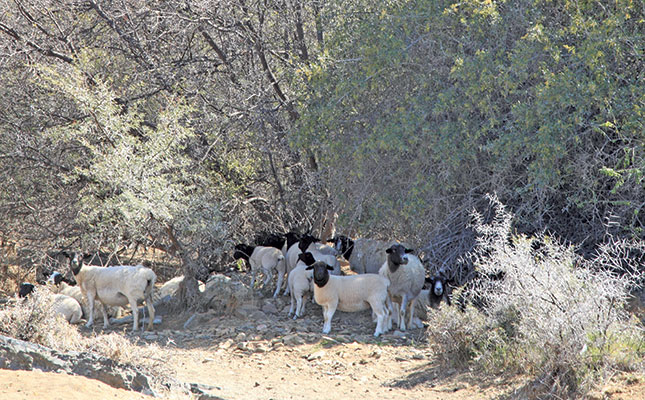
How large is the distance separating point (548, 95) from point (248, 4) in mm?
7981

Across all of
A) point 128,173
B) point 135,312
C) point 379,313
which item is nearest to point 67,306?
point 135,312

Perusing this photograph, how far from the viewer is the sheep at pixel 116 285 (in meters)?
12.6

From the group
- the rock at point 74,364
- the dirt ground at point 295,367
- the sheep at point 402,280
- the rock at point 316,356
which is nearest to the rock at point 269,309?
the dirt ground at point 295,367

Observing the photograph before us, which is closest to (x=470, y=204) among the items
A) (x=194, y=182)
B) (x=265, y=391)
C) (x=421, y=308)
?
(x=421, y=308)

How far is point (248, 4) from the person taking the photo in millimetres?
15656

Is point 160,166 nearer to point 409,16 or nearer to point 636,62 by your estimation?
point 409,16

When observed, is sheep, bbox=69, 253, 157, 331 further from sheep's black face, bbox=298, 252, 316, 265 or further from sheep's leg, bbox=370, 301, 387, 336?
sheep's leg, bbox=370, 301, 387, 336

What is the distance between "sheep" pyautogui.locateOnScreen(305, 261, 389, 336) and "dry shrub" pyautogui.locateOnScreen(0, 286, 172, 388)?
363 cm

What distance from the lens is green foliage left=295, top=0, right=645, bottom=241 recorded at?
32.2 feet

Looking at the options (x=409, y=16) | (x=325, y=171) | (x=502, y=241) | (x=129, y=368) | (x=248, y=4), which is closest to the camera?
(x=129, y=368)

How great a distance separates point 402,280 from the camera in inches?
487

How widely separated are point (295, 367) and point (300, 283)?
107 inches

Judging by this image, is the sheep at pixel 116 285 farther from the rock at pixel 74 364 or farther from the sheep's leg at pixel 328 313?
the rock at pixel 74 364

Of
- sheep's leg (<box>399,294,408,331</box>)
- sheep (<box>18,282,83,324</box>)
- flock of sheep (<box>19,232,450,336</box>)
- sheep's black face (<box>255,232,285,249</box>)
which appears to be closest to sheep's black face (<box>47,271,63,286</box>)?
flock of sheep (<box>19,232,450,336</box>)
